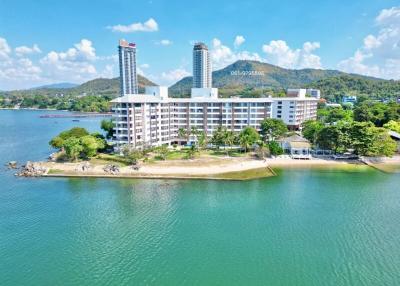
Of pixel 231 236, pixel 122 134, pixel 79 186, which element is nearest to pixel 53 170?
pixel 79 186

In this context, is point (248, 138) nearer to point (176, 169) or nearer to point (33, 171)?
point (176, 169)

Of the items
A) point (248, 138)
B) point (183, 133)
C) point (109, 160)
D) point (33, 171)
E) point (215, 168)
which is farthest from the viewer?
point (183, 133)

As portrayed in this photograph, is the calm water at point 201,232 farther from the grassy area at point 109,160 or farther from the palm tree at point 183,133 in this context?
the palm tree at point 183,133

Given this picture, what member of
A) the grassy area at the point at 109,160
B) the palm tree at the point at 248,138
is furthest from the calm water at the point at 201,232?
the palm tree at the point at 248,138

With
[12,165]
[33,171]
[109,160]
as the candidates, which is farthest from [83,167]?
[12,165]

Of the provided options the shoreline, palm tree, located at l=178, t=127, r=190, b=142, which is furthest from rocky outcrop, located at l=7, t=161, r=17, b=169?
palm tree, located at l=178, t=127, r=190, b=142
